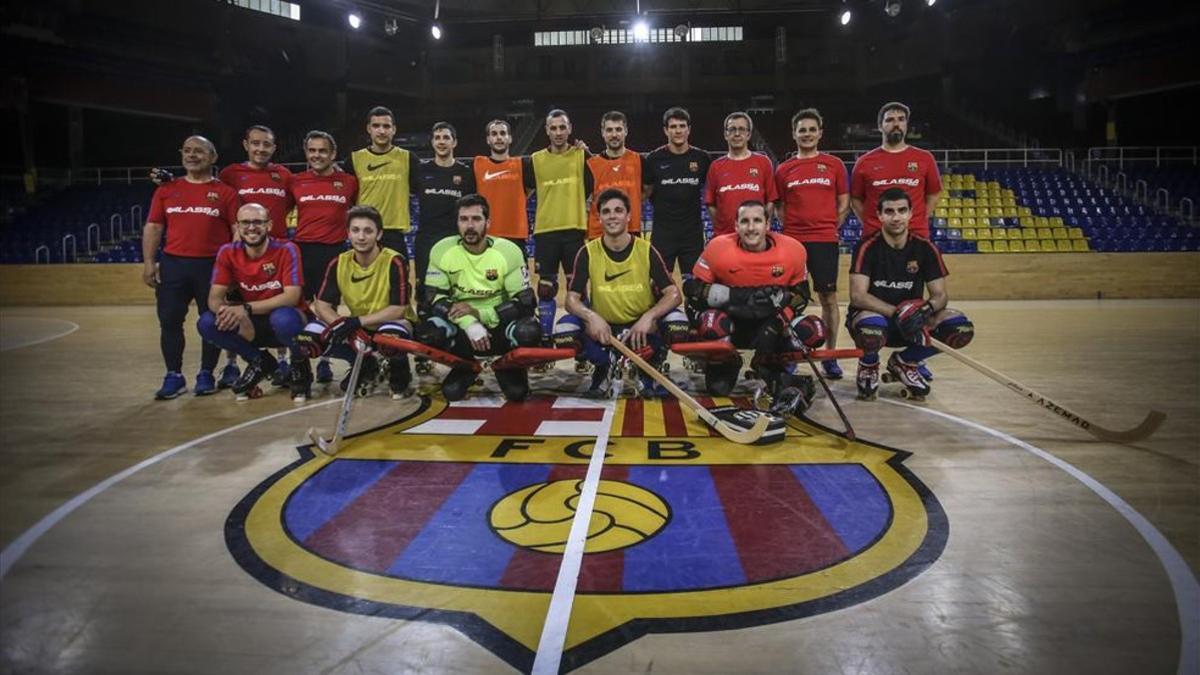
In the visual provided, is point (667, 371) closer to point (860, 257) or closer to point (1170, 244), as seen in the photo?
point (860, 257)

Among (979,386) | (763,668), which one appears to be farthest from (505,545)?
(979,386)

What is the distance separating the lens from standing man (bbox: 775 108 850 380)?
5770 millimetres

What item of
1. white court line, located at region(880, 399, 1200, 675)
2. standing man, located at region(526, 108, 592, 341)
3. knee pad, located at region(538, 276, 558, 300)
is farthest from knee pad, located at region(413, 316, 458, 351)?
white court line, located at region(880, 399, 1200, 675)

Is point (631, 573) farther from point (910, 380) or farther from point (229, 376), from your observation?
point (229, 376)

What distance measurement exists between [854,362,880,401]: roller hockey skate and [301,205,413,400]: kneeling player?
10.5 ft

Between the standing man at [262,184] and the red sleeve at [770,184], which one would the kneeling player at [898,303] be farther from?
the standing man at [262,184]

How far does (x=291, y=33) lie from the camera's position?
77.0 ft

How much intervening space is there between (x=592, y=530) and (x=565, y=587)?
464 millimetres

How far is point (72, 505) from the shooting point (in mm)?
2932

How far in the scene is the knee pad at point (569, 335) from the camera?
4.83 metres

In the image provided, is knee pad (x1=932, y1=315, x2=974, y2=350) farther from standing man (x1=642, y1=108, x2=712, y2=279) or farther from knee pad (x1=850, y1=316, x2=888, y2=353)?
standing man (x1=642, y1=108, x2=712, y2=279)

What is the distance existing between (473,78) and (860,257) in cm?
2570

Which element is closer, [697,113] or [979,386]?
[979,386]

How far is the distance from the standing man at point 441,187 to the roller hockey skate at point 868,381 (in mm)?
3502
